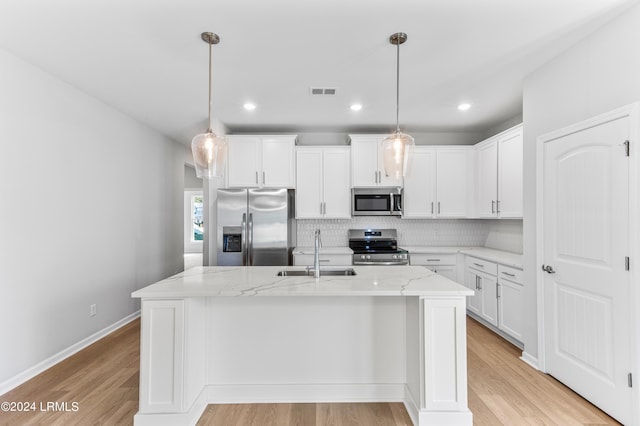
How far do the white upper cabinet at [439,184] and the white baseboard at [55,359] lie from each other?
3926 millimetres

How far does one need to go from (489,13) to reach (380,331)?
223 cm

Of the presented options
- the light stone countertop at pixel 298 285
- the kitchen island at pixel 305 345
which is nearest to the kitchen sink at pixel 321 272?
the light stone countertop at pixel 298 285

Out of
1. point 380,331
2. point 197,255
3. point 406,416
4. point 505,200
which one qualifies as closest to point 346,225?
point 505,200

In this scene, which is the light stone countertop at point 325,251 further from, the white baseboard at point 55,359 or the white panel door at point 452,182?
the white baseboard at point 55,359

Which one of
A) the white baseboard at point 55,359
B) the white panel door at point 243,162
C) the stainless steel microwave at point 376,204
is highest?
the white panel door at point 243,162

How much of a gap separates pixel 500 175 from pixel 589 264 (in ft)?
6.04

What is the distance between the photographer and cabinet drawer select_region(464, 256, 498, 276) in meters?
3.58

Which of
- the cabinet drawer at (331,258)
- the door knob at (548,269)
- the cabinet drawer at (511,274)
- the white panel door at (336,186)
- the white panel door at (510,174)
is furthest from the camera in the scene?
the white panel door at (336,186)

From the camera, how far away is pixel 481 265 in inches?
151

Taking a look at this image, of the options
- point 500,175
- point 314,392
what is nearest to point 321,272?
point 314,392

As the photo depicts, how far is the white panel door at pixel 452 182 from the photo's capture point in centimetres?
454

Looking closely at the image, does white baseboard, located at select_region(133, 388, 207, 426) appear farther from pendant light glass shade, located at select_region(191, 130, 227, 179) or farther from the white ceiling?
the white ceiling

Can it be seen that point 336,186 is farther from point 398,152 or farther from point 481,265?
point 398,152

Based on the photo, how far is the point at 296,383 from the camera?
2293mm
